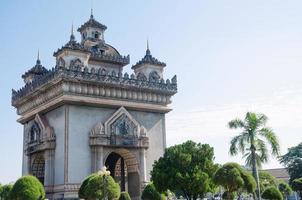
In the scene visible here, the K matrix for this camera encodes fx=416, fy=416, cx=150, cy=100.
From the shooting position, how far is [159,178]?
917 inches

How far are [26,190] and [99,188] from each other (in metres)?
3.72

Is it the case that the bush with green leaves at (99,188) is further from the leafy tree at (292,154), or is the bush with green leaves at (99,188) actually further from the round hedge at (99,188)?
the leafy tree at (292,154)

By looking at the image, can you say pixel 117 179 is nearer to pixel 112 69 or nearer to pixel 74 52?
pixel 112 69

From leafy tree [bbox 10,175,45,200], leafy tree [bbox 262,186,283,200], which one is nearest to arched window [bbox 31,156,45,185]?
leafy tree [bbox 10,175,45,200]

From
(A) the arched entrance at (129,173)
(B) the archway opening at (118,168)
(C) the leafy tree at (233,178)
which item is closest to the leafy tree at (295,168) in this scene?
(B) the archway opening at (118,168)

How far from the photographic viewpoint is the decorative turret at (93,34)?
30688 millimetres

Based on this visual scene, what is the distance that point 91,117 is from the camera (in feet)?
84.5

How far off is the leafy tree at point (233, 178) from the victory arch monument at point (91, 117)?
21.5ft

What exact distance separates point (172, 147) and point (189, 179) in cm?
231

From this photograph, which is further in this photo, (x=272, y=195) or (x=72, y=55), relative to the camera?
(x=272, y=195)

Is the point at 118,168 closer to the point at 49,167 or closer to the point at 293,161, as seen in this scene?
the point at 49,167

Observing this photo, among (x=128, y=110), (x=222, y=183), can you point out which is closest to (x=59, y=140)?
(x=128, y=110)

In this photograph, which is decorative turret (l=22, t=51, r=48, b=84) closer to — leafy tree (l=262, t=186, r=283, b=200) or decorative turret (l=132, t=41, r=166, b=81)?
decorative turret (l=132, t=41, r=166, b=81)

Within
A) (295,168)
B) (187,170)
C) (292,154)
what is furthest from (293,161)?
Answer: (187,170)
